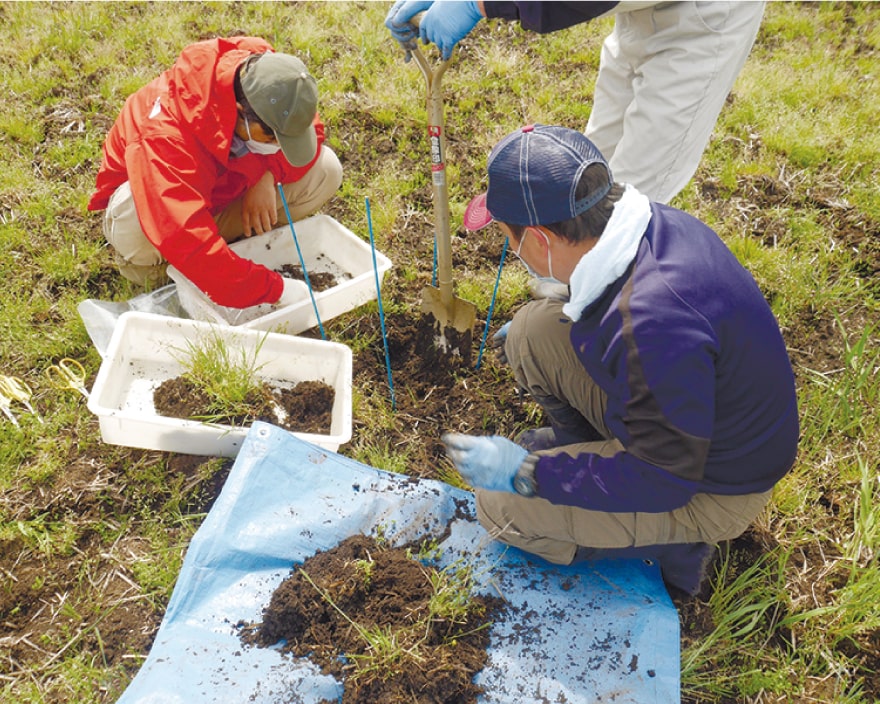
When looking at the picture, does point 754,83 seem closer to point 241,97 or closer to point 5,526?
point 241,97

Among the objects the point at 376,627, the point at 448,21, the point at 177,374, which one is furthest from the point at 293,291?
the point at 376,627

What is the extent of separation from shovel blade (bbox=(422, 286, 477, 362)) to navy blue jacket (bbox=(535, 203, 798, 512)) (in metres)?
0.96

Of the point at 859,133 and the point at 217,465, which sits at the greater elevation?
the point at 859,133

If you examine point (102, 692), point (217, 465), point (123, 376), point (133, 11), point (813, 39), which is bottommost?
point (102, 692)

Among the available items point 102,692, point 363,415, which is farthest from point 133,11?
point 102,692

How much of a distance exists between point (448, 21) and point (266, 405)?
4.84 feet

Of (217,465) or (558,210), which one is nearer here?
(558,210)

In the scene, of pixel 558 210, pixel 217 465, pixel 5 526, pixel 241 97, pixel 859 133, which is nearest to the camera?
pixel 558 210

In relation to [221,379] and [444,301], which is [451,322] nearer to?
[444,301]

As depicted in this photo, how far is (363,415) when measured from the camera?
2.48 m

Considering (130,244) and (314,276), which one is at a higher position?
(130,244)

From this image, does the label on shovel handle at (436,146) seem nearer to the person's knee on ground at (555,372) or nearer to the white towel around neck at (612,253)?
the person's knee on ground at (555,372)

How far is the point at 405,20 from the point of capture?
92.7 inches

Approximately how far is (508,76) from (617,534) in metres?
3.34
